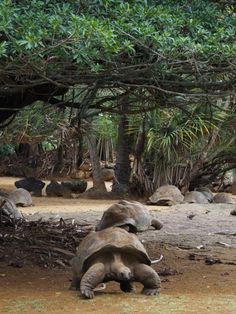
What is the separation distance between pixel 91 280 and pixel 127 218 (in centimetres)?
348

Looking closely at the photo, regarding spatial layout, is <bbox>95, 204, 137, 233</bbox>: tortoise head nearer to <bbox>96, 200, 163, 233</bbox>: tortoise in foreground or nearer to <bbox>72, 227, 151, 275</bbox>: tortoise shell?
<bbox>96, 200, 163, 233</bbox>: tortoise in foreground

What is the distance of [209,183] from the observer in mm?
19938

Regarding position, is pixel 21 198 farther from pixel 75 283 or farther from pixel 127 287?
pixel 127 287

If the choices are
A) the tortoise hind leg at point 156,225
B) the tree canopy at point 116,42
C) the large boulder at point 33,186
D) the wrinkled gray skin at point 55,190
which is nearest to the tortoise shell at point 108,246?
the tree canopy at point 116,42

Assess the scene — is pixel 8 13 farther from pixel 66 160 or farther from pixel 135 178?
pixel 66 160

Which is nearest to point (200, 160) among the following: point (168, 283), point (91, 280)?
point (168, 283)

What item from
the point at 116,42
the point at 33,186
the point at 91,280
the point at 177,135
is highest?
the point at 177,135

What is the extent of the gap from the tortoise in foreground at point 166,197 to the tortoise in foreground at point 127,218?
17.4 ft

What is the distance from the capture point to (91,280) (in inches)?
200

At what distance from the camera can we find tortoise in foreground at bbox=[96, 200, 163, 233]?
834 centimetres

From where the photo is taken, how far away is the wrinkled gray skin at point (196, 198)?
16.2m

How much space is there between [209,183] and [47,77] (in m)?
15.2

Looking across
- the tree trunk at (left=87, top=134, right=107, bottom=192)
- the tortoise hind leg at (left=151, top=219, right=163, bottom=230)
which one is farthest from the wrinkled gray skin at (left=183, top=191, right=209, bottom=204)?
the tortoise hind leg at (left=151, top=219, right=163, bottom=230)

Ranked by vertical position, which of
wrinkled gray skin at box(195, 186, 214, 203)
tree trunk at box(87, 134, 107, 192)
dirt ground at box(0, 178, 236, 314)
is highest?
tree trunk at box(87, 134, 107, 192)
